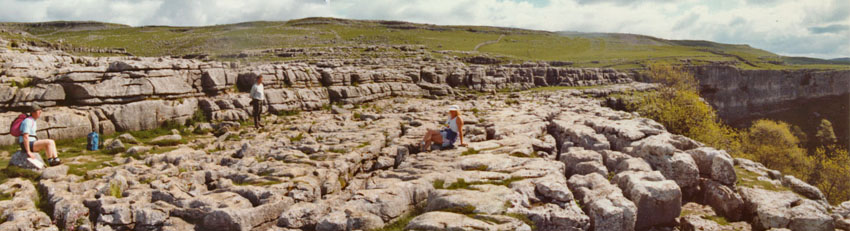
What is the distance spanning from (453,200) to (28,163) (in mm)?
15132

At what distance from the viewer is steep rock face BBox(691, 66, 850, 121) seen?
358 feet

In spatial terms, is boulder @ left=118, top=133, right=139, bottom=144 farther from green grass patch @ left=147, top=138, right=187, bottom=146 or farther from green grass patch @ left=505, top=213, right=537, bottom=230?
green grass patch @ left=505, top=213, right=537, bottom=230

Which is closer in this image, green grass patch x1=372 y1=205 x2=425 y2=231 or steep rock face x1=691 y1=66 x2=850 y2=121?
green grass patch x1=372 y1=205 x2=425 y2=231

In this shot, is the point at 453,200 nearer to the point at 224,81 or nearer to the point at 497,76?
the point at 224,81

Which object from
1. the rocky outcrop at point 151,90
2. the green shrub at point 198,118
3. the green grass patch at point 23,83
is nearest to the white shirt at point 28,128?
the rocky outcrop at point 151,90

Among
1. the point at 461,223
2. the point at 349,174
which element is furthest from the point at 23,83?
the point at 461,223

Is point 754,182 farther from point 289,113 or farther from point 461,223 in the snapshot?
point 289,113

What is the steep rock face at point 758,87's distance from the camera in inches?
4291

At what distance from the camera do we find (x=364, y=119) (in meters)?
28.0

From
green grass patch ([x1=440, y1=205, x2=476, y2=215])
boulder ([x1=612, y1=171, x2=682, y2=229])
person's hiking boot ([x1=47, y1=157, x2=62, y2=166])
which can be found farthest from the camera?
person's hiking boot ([x1=47, y1=157, x2=62, y2=166])

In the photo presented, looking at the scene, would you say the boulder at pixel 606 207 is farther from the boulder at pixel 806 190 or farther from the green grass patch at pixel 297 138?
the green grass patch at pixel 297 138

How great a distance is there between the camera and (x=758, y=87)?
115062 millimetres

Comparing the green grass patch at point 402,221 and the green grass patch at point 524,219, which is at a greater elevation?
the green grass patch at point 524,219

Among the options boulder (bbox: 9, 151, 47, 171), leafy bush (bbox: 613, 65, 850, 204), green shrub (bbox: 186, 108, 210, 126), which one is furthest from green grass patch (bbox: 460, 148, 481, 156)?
green shrub (bbox: 186, 108, 210, 126)
